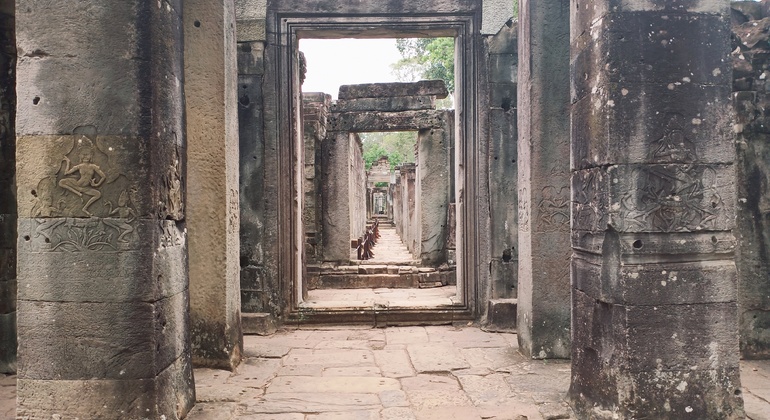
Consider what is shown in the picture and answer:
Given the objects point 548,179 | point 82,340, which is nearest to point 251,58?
point 548,179

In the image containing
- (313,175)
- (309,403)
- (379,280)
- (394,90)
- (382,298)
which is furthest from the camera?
(394,90)

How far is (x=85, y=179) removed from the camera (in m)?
2.90

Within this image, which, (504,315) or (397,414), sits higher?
(504,315)

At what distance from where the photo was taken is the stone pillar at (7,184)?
476 cm

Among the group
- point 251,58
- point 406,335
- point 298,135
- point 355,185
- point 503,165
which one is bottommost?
point 406,335

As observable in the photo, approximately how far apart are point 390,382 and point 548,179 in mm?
2254

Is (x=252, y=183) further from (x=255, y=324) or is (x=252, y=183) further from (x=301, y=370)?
(x=301, y=370)

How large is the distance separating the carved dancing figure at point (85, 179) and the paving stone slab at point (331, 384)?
1.97m

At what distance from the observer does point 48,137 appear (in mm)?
2908

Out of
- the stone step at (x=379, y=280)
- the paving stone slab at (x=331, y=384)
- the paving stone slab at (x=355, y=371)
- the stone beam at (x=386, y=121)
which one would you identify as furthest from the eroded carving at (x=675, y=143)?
the stone beam at (x=386, y=121)

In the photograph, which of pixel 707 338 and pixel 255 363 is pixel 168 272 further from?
pixel 707 338

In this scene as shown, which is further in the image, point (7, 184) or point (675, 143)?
point (7, 184)

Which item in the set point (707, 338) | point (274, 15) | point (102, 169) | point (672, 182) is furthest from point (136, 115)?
point (274, 15)

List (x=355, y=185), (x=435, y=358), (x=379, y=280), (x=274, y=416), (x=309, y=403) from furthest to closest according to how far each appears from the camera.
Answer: (x=355, y=185), (x=379, y=280), (x=435, y=358), (x=309, y=403), (x=274, y=416)
